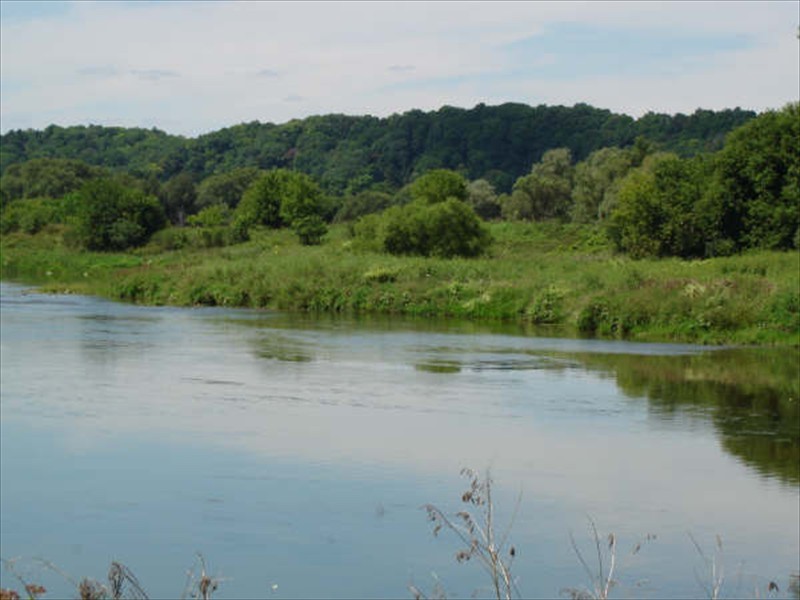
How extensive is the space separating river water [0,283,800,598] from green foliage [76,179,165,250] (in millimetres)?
38807

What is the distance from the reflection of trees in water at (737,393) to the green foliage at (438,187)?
31549mm

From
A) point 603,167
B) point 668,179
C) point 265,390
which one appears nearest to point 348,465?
point 265,390

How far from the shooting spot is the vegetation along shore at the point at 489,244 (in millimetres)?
31719

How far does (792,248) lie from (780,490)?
30.1m

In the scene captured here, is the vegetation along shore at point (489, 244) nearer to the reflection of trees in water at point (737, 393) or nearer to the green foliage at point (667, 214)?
the green foliage at point (667, 214)

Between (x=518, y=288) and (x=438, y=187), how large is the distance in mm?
23076

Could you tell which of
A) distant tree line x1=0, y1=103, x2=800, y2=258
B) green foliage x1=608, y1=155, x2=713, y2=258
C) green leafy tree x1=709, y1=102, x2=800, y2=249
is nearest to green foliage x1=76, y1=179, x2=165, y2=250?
distant tree line x1=0, y1=103, x2=800, y2=258

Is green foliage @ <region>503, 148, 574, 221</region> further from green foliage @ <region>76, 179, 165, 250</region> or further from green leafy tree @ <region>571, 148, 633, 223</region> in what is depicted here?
green foliage @ <region>76, 179, 165, 250</region>

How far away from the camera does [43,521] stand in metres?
12.4

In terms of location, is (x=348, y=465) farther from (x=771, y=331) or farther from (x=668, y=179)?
(x=668, y=179)

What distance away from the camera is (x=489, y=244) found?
5006 centimetres

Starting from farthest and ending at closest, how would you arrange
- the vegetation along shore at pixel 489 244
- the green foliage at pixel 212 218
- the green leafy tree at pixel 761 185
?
the green foliage at pixel 212 218
the green leafy tree at pixel 761 185
the vegetation along shore at pixel 489 244

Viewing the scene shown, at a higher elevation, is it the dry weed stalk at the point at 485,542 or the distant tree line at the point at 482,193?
the distant tree line at the point at 482,193

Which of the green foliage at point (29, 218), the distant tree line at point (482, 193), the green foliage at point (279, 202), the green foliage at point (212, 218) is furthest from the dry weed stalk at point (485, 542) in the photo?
the green foliage at point (29, 218)
